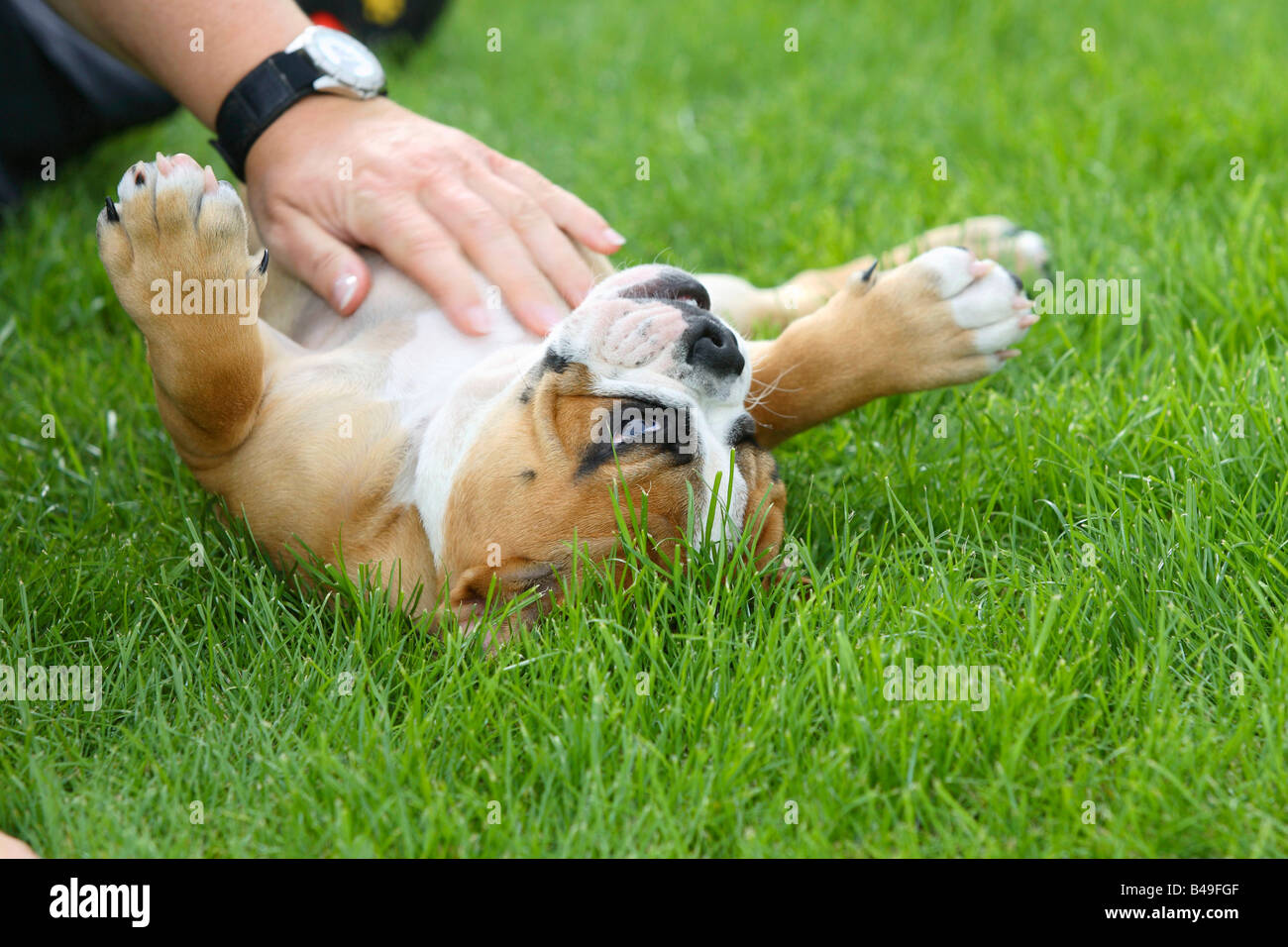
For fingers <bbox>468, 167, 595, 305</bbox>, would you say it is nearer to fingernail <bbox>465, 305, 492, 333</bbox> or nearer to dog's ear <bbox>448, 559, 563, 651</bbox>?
fingernail <bbox>465, 305, 492, 333</bbox>

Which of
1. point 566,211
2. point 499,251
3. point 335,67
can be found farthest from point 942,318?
point 335,67

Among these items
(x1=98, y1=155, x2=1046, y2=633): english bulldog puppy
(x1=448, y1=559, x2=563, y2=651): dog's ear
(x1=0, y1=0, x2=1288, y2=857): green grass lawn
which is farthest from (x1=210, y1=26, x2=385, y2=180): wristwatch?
(x1=448, y1=559, x2=563, y2=651): dog's ear

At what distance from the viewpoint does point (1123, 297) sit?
154 inches

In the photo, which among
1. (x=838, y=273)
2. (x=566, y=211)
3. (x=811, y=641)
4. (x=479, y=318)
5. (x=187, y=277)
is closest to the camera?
(x=811, y=641)

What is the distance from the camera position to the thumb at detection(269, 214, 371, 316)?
3176mm

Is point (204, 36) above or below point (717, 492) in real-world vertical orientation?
above

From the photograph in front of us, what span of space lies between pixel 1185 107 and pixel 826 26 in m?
2.30

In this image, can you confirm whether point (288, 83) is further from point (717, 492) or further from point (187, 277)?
point (717, 492)

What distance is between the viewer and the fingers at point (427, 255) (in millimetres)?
3072

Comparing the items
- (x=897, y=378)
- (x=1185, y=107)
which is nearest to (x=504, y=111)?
(x=1185, y=107)

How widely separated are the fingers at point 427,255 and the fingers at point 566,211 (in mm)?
189

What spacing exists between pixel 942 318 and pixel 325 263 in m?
1.60

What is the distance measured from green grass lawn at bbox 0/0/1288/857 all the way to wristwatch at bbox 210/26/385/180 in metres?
0.94

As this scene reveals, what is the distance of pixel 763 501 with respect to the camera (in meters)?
2.78
